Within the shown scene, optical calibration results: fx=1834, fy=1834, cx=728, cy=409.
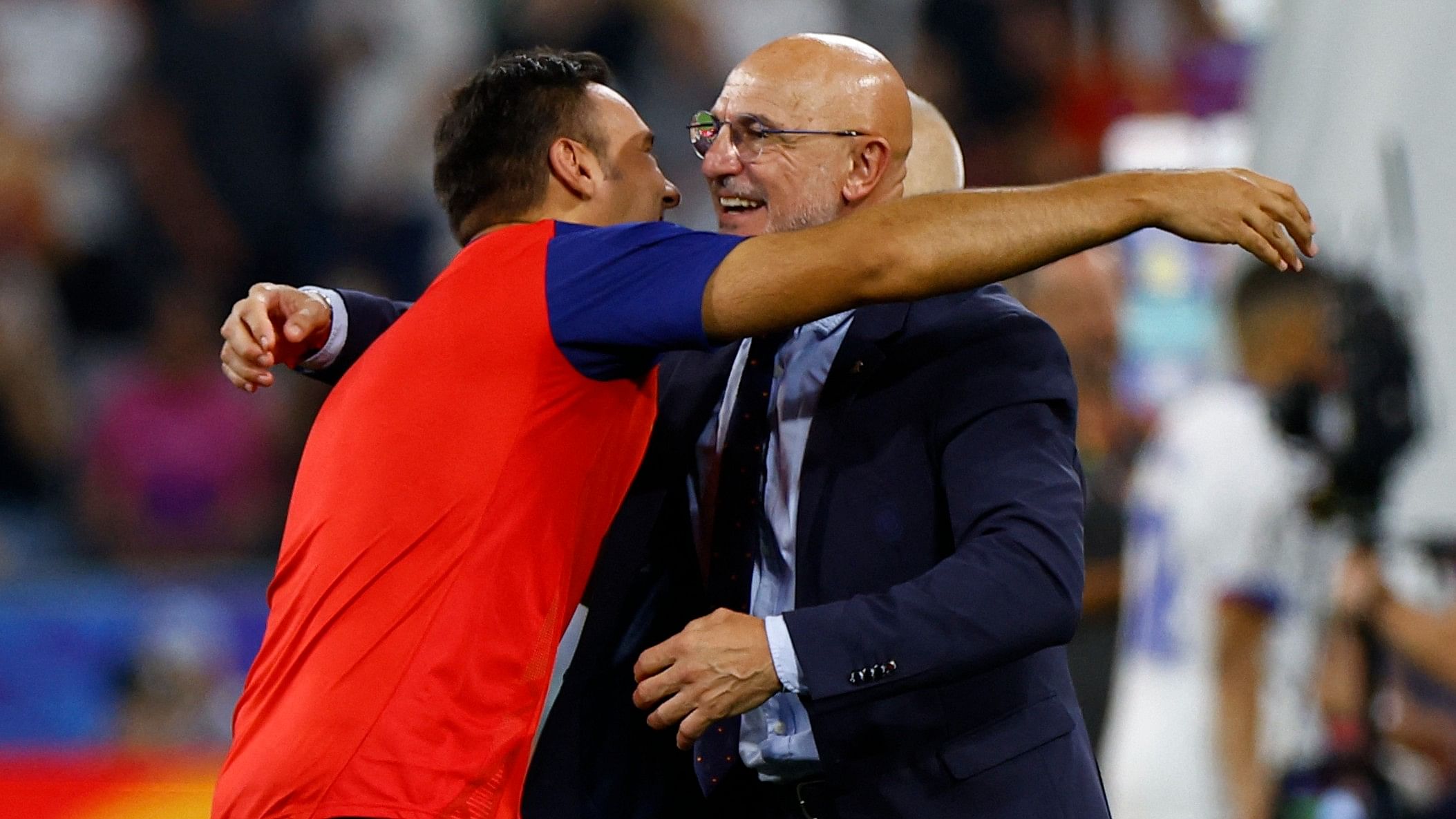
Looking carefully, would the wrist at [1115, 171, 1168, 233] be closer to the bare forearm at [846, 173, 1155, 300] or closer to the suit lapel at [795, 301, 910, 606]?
the bare forearm at [846, 173, 1155, 300]

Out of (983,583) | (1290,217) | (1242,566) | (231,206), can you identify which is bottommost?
(1242,566)

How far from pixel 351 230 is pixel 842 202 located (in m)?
5.98

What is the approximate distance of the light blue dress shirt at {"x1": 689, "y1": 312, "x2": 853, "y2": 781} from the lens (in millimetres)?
2660

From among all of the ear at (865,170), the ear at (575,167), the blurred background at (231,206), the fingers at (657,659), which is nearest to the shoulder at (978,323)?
the ear at (865,170)

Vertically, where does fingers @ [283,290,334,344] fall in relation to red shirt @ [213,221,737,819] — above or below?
above

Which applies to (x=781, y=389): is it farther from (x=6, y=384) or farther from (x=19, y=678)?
(x=6, y=384)

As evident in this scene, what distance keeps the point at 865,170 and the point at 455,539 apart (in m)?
0.91

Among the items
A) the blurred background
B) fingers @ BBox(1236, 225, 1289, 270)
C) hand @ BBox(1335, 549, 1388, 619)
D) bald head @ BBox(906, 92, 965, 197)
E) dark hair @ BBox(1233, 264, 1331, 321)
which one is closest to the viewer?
fingers @ BBox(1236, 225, 1289, 270)

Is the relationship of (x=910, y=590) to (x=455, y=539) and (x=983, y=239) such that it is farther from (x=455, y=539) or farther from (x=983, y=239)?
(x=455, y=539)

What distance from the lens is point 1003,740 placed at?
259 centimetres

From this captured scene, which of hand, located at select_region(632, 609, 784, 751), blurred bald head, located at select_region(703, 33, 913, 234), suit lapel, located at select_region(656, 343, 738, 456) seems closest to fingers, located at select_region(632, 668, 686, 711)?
hand, located at select_region(632, 609, 784, 751)

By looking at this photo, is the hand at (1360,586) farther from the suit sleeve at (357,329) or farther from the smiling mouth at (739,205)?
the suit sleeve at (357,329)

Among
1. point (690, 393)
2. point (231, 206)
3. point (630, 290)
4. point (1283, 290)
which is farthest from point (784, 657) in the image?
point (231, 206)

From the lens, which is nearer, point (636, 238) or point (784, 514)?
point (636, 238)
